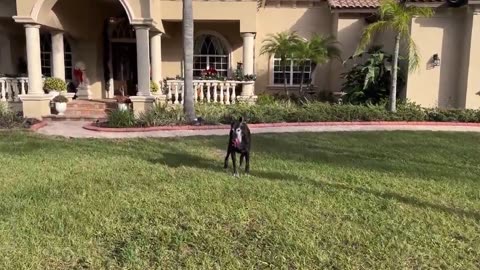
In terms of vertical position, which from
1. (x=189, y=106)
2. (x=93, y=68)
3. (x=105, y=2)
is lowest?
(x=189, y=106)

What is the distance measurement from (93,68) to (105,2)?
2603mm

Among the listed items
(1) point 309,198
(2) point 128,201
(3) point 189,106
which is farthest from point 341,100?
(2) point 128,201

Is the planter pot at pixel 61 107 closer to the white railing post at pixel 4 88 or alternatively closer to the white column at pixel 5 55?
the white railing post at pixel 4 88

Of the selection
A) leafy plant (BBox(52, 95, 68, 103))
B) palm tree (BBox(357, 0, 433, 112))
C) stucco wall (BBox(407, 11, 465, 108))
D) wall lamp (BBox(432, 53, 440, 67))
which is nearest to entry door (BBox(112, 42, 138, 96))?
leafy plant (BBox(52, 95, 68, 103))

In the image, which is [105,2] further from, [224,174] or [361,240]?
[361,240]

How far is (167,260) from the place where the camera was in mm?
3771

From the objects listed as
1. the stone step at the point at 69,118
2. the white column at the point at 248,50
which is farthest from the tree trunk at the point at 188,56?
the white column at the point at 248,50

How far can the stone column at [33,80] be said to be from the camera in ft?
42.4

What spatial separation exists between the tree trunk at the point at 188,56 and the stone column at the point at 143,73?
56.5 inches

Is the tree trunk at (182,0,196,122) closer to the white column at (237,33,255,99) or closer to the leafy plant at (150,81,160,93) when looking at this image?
the leafy plant at (150,81,160,93)

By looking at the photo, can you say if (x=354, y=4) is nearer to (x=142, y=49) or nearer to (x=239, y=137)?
(x=142, y=49)

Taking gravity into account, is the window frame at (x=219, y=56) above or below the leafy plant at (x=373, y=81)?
above

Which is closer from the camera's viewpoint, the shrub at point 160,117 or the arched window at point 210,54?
the shrub at point 160,117

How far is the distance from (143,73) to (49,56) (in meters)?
6.94
